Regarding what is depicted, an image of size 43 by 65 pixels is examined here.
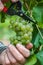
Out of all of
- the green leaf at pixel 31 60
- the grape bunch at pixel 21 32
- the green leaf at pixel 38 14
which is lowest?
the green leaf at pixel 31 60

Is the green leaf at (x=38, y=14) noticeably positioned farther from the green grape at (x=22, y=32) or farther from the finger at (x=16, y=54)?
the finger at (x=16, y=54)

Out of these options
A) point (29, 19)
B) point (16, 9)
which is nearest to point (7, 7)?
point (16, 9)

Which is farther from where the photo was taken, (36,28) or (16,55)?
(36,28)

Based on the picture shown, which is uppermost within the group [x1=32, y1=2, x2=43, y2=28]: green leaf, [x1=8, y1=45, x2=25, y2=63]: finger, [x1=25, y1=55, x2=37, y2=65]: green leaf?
[x1=32, y1=2, x2=43, y2=28]: green leaf

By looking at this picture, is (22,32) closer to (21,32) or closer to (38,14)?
(21,32)

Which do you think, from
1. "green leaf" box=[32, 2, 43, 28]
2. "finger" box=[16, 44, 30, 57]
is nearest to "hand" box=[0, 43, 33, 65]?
"finger" box=[16, 44, 30, 57]

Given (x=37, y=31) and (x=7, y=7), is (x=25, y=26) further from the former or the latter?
(x=7, y=7)

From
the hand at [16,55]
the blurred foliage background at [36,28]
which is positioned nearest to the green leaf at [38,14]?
the blurred foliage background at [36,28]

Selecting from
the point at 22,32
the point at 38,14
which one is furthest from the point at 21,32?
the point at 38,14

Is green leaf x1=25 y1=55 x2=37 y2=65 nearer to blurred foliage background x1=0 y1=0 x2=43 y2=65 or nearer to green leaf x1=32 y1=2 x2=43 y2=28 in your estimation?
blurred foliage background x1=0 y1=0 x2=43 y2=65
